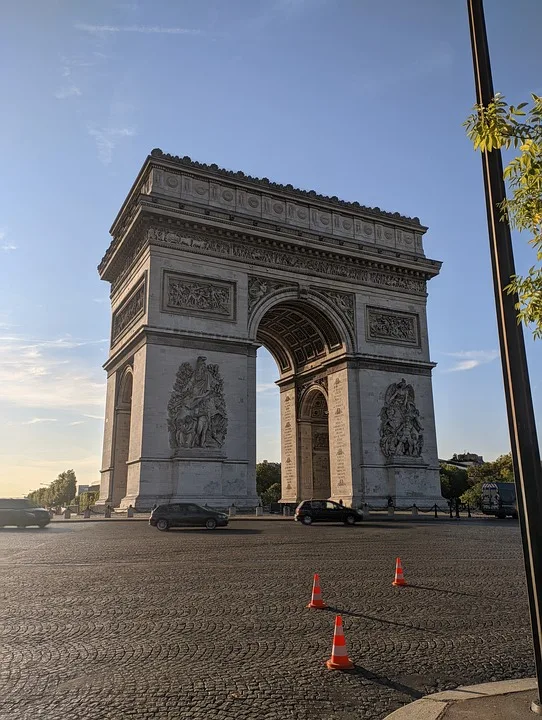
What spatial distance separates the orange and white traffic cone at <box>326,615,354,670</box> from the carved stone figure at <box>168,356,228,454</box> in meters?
24.0

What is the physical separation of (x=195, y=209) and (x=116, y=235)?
856 centimetres

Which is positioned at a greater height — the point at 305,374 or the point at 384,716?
the point at 305,374

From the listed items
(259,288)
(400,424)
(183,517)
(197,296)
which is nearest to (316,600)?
(183,517)

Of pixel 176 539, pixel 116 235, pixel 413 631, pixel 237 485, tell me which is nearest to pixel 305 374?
pixel 237 485

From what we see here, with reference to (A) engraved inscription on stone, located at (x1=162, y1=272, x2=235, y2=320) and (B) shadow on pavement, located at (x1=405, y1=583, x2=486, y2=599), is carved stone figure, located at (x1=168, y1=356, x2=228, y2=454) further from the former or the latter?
(B) shadow on pavement, located at (x1=405, y1=583, x2=486, y2=599)

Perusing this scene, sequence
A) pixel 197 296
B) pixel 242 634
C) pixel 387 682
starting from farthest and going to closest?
1. pixel 197 296
2. pixel 242 634
3. pixel 387 682

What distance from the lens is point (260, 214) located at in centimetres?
3434

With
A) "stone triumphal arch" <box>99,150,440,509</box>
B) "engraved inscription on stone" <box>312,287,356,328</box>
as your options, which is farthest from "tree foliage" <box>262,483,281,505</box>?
"engraved inscription on stone" <box>312,287,356,328</box>

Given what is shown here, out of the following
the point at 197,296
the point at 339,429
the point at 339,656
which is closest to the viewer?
the point at 339,656

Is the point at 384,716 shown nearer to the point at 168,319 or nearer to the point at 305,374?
the point at 168,319

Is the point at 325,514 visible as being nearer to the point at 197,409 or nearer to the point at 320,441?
the point at 197,409

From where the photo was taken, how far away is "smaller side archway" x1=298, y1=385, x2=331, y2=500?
3978 cm

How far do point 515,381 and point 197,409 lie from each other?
2609cm

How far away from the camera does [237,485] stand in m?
30.0
